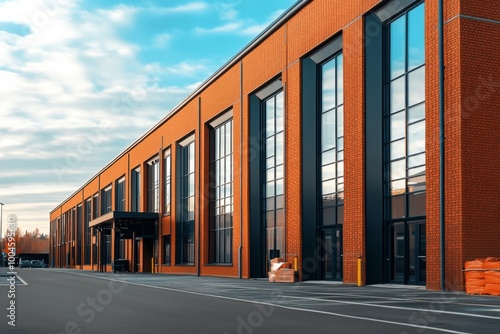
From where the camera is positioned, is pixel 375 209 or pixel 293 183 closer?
pixel 375 209

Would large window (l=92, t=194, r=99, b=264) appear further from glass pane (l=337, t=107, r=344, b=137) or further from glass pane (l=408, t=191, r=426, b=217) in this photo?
glass pane (l=408, t=191, r=426, b=217)

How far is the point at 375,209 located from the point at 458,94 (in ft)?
21.4

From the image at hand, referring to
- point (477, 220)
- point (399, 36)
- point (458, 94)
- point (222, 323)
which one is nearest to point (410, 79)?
point (399, 36)

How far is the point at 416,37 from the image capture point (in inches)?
1025

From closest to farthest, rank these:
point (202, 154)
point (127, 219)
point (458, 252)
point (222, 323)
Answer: point (222, 323) → point (458, 252) → point (202, 154) → point (127, 219)

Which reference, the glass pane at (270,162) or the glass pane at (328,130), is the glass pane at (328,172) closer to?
the glass pane at (328,130)

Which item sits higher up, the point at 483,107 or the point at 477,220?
the point at 483,107

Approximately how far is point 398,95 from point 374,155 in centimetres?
249

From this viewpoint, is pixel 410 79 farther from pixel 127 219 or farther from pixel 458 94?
pixel 127 219

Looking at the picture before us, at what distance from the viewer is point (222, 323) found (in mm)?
12727

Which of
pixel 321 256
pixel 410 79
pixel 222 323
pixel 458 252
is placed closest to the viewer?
pixel 222 323

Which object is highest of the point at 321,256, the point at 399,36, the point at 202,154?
the point at 399,36

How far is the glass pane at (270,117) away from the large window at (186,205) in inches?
524

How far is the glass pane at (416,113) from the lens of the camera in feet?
83.4
